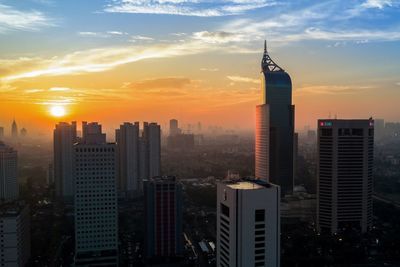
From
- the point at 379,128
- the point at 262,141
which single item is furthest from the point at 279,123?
the point at 379,128

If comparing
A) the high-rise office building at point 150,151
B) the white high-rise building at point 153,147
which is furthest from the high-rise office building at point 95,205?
the white high-rise building at point 153,147

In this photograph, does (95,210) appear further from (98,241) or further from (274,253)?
(274,253)

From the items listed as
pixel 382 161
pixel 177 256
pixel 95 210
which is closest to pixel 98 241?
pixel 95 210

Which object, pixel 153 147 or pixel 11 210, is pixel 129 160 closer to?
pixel 153 147

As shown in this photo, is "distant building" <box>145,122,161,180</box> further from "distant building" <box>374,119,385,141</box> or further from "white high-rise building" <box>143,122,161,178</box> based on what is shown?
"distant building" <box>374,119,385,141</box>

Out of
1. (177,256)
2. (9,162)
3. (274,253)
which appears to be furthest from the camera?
(9,162)

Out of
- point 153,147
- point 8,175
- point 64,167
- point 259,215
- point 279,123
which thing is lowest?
point 8,175

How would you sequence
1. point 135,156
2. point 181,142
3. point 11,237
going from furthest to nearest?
point 181,142 < point 135,156 < point 11,237
